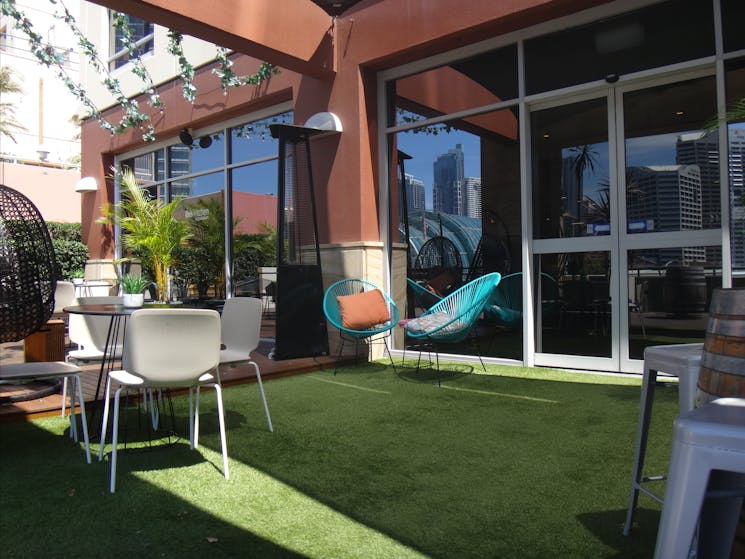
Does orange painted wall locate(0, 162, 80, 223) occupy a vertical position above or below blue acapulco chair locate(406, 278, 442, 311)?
above

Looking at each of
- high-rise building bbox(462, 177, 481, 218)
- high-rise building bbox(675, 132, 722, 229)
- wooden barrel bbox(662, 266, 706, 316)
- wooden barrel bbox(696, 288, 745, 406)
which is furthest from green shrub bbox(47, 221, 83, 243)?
wooden barrel bbox(696, 288, 745, 406)

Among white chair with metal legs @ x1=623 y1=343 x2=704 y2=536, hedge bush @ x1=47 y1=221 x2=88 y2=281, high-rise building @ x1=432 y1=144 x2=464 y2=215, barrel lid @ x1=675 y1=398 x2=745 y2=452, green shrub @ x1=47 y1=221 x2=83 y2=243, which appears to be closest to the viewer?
barrel lid @ x1=675 y1=398 x2=745 y2=452

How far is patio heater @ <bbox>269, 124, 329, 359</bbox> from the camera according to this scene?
568cm

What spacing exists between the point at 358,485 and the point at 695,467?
1.79m

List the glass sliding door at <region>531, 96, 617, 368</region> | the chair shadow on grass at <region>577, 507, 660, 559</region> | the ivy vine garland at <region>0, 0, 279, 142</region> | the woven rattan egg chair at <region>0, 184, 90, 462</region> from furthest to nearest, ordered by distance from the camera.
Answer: the ivy vine garland at <region>0, 0, 279, 142</region> → the glass sliding door at <region>531, 96, 617, 368</region> → the woven rattan egg chair at <region>0, 184, 90, 462</region> → the chair shadow on grass at <region>577, 507, 660, 559</region>

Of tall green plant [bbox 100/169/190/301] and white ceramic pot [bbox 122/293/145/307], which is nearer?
white ceramic pot [bbox 122/293/145/307]

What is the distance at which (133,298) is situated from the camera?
128 inches

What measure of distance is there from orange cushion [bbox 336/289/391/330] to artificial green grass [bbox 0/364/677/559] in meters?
1.26

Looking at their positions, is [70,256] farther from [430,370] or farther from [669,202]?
[669,202]

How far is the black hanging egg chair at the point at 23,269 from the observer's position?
318 cm

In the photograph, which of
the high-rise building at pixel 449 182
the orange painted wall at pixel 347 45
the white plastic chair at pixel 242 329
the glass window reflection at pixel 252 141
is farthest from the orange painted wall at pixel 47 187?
the white plastic chair at pixel 242 329

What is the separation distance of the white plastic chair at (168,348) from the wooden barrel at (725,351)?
1918 millimetres

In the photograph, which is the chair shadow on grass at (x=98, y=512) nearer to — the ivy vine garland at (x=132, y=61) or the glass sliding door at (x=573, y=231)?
the glass sliding door at (x=573, y=231)

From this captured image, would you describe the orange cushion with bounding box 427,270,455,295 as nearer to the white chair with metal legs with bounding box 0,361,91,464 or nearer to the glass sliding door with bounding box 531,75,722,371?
the glass sliding door with bounding box 531,75,722,371
